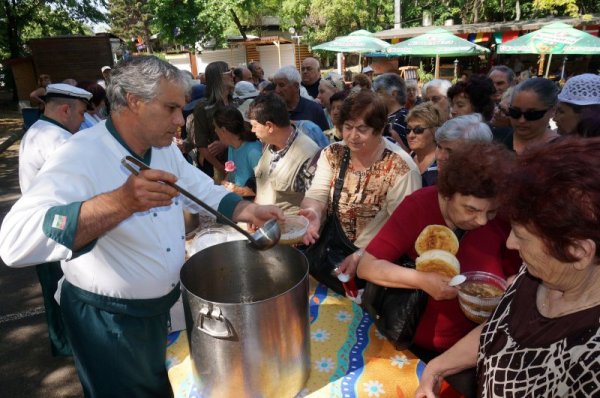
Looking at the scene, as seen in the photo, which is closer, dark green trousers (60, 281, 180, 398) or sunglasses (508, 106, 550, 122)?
dark green trousers (60, 281, 180, 398)

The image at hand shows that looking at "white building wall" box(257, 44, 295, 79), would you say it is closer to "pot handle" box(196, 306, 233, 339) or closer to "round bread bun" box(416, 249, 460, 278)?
"round bread bun" box(416, 249, 460, 278)

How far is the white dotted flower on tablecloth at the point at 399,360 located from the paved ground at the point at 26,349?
8.50ft

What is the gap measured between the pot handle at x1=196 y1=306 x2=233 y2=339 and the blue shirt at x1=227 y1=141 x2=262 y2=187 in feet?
8.03

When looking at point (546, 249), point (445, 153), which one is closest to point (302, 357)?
point (546, 249)

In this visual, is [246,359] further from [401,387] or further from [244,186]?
[244,186]

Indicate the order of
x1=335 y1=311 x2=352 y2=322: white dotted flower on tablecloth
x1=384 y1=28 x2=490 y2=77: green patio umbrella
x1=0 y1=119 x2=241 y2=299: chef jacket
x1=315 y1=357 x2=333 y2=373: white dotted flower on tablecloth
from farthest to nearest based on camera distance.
Result: x1=384 y1=28 x2=490 y2=77: green patio umbrella
x1=335 y1=311 x2=352 y2=322: white dotted flower on tablecloth
x1=315 y1=357 x2=333 y2=373: white dotted flower on tablecloth
x1=0 y1=119 x2=241 y2=299: chef jacket

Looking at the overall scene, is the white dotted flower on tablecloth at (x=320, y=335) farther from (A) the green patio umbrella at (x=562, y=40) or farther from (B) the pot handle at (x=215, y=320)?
(A) the green patio umbrella at (x=562, y=40)

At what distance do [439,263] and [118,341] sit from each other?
132 centimetres

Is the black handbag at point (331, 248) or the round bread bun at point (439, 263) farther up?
the round bread bun at point (439, 263)

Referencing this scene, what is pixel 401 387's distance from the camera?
1.44 m

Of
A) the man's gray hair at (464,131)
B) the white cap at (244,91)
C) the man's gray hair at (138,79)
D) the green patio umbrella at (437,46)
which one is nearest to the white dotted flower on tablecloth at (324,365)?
the man's gray hair at (138,79)

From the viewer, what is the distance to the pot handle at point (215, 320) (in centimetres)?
111

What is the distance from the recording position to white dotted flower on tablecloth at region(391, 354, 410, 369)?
1537mm

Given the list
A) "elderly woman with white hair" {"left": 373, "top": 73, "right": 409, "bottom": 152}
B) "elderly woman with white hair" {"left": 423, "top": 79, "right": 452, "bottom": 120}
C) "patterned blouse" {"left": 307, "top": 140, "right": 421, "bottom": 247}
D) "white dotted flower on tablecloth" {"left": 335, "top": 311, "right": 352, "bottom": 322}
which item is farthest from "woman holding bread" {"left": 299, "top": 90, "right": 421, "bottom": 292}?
"elderly woman with white hair" {"left": 423, "top": 79, "right": 452, "bottom": 120}
